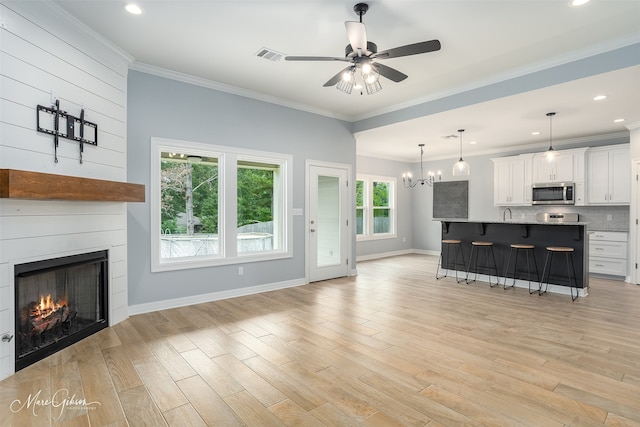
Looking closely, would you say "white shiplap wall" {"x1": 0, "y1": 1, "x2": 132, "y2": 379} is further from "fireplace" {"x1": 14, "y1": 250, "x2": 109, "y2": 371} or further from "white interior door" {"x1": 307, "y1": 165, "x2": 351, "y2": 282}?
"white interior door" {"x1": 307, "y1": 165, "x2": 351, "y2": 282}

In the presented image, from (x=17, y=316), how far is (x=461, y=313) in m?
4.54

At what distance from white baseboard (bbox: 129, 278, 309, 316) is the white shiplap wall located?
0.29 metres

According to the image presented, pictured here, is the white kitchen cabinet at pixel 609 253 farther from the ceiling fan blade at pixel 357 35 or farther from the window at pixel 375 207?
the ceiling fan blade at pixel 357 35

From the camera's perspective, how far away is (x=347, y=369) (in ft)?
8.84

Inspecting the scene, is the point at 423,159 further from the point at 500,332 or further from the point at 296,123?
the point at 500,332

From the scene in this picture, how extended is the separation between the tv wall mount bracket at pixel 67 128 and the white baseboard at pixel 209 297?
6.55ft

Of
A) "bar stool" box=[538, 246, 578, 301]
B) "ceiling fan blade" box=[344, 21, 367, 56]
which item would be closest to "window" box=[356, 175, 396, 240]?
"bar stool" box=[538, 246, 578, 301]

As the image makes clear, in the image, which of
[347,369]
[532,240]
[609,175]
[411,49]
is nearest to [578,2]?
[411,49]

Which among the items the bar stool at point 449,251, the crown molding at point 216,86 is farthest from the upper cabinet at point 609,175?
the crown molding at point 216,86

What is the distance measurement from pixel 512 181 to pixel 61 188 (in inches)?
333

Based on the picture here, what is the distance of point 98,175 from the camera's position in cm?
350

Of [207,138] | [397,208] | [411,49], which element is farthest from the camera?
[397,208]

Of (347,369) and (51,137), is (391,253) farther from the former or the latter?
(51,137)

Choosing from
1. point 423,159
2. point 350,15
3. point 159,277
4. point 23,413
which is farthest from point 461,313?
point 423,159
